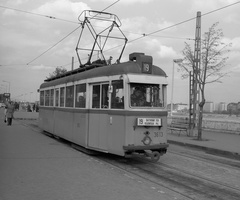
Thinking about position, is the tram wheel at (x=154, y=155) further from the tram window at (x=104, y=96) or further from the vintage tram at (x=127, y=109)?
the tram window at (x=104, y=96)

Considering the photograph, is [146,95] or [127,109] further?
[146,95]

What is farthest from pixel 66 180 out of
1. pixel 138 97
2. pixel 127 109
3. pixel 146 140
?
pixel 138 97

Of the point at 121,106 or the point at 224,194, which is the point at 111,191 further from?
the point at 121,106

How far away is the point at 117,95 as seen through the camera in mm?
9586

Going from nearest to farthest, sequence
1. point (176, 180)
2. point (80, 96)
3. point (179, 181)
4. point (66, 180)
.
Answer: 1. point (66, 180)
2. point (179, 181)
3. point (176, 180)
4. point (80, 96)

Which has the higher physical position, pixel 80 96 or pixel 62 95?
pixel 62 95

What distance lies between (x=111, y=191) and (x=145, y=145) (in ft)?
10.2

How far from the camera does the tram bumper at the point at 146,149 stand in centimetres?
913

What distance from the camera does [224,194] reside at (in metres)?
6.60

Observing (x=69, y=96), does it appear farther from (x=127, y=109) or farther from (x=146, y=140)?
(x=146, y=140)

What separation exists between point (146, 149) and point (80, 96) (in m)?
3.50

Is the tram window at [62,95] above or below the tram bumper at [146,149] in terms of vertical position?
above

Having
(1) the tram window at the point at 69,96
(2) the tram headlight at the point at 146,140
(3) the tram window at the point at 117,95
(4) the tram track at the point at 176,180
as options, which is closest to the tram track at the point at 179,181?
(4) the tram track at the point at 176,180

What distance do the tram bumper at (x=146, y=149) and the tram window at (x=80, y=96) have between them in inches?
Answer: 105
